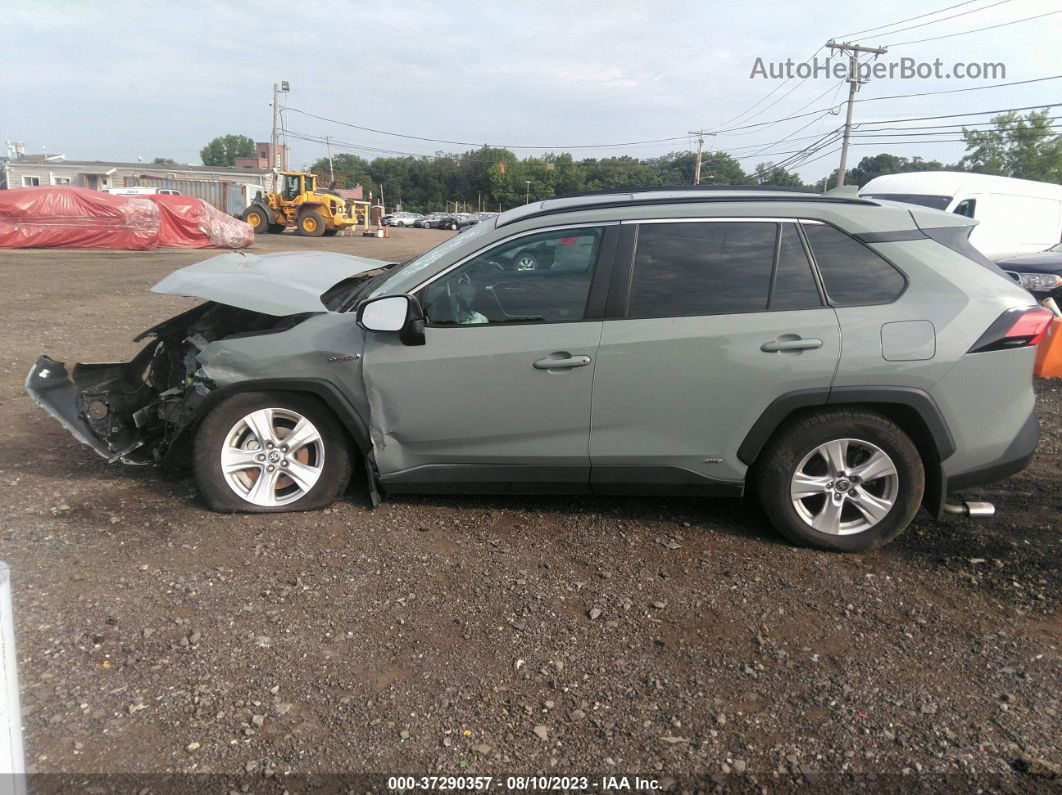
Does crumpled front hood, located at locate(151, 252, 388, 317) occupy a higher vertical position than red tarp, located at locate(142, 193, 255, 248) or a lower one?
lower

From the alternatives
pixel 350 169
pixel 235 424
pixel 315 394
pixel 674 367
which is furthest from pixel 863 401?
pixel 350 169

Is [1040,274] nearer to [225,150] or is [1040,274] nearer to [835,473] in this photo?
[835,473]

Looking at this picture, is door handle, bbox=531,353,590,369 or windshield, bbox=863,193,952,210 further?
windshield, bbox=863,193,952,210

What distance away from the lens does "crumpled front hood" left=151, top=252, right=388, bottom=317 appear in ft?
13.1

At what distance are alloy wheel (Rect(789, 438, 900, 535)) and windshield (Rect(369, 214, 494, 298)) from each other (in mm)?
1993

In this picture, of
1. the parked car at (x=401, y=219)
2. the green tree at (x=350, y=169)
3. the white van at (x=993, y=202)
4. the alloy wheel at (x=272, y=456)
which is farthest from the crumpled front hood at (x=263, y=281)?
the green tree at (x=350, y=169)

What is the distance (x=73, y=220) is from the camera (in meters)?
22.0

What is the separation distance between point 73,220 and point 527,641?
24032 millimetres

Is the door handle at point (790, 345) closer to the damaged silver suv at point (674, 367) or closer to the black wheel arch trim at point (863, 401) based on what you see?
the damaged silver suv at point (674, 367)

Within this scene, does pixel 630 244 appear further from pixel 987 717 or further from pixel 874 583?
pixel 987 717

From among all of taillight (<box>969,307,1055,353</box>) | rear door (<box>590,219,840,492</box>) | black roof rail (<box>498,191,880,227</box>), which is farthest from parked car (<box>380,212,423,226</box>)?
taillight (<box>969,307,1055,353</box>)

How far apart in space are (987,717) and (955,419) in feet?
4.84

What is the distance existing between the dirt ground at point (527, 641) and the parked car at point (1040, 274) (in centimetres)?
593

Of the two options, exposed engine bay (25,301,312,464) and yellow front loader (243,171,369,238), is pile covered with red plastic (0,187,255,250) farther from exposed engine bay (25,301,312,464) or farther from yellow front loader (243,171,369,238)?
exposed engine bay (25,301,312,464)
